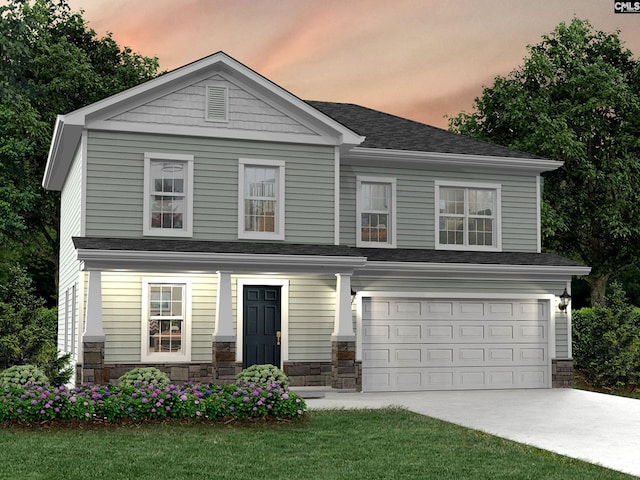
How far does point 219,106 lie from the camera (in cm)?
2022

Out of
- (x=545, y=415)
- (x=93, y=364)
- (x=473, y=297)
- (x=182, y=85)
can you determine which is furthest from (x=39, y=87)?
(x=545, y=415)

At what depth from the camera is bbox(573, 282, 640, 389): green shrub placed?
2334cm

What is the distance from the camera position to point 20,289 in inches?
999

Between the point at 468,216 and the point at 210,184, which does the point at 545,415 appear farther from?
the point at 210,184

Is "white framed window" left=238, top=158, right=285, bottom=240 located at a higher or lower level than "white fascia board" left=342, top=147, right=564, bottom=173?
lower

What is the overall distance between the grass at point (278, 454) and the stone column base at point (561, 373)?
364 inches

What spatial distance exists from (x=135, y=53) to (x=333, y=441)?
2933 cm

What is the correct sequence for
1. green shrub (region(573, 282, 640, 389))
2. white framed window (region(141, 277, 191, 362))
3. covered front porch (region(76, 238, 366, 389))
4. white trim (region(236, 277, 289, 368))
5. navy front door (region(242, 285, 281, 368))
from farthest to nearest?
green shrub (region(573, 282, 640, 389))
navy front door (region(242, 285, 281, 368))
white trim (region(236, 277, 289, 368))
white framed window (region(141, 277, 191, 362))
covered front porch (region(76, 238, 366, 389))

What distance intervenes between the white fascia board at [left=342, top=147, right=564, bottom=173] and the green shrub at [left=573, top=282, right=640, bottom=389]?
4.17m

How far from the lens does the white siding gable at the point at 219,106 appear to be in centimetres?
1977

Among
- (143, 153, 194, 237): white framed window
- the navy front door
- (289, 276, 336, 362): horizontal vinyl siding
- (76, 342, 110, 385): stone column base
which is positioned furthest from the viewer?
(289, 276, 336, 362): horizontal vinyl siding

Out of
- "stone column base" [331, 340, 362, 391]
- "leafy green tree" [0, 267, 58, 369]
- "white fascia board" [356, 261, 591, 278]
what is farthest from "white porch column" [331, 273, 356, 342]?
"leafy green tree" [0, 267, 58, 369]

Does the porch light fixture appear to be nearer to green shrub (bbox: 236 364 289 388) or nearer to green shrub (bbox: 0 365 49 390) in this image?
green shrub (bbox: 236 364 289 388)

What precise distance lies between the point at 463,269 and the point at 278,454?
36.5 feet
